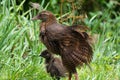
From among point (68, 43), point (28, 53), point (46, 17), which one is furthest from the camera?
point (28, 53)

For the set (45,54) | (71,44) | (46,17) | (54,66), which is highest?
(46,17)

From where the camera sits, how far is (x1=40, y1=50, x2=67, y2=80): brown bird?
809 cm

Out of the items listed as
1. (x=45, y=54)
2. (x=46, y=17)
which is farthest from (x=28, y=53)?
(x=46, y=17)

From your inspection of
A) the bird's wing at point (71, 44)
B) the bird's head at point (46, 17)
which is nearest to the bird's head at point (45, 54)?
the bird's head at point (46, 17)

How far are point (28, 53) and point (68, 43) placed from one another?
158 centimetres

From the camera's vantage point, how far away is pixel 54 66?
26.8 feet

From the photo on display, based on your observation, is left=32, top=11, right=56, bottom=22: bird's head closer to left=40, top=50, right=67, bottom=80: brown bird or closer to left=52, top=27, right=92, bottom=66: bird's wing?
left=52, top=27, right=92, bottom=66: bird's wing

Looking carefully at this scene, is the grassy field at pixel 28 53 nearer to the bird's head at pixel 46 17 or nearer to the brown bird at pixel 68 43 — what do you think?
the brown bird at pixel 68 43

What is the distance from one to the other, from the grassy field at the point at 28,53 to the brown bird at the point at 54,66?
0.31ft

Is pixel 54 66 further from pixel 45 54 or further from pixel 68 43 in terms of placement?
pixel 68 43

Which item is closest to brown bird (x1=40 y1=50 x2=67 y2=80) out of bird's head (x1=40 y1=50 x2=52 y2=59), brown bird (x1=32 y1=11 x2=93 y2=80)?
bird's head (x1=40 y1=50 x2=52 y2=59)

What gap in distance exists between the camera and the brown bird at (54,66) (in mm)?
8094

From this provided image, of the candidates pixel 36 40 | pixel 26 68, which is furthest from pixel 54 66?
pixel 36 40

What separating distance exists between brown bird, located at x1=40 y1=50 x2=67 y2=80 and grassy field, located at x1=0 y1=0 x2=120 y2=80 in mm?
94
